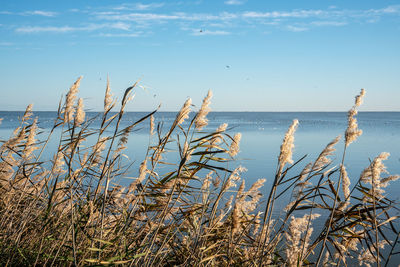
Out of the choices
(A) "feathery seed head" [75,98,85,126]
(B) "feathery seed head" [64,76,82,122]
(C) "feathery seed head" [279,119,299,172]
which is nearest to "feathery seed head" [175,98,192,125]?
(C) "feathery seed head" [279,119,299,172]

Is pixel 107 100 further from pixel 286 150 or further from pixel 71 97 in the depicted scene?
pixel 286 150

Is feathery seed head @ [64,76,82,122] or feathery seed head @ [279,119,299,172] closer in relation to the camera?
feathery seed head @ [279,119,299,172]

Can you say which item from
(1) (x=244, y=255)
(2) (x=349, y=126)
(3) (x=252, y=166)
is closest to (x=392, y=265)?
(1) (x=244, y=255)

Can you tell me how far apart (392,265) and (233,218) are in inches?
214

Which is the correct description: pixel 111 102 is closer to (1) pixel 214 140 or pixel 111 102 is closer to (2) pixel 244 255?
(1) pixel 214 140

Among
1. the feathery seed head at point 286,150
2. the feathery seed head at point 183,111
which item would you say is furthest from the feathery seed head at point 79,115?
the feathery seed head at point 286,150

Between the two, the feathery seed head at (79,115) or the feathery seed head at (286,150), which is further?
the feathery seed head at (79,115)

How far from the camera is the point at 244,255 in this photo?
3340 millimetres

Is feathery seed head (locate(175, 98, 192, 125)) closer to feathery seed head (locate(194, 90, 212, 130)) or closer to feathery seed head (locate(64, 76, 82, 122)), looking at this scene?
feathery seed head (locate(194, 90, 212, 130))

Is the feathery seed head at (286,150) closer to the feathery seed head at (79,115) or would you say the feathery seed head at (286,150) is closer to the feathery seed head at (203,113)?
the feathery seed head at (203,113)

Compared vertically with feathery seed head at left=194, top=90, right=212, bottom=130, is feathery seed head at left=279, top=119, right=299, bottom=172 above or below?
below

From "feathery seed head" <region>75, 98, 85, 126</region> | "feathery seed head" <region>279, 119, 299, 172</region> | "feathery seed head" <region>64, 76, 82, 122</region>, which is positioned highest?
"feathery seed head" <region>64, 76, 82, 122</region>

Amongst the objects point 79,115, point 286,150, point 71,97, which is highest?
point 71,97

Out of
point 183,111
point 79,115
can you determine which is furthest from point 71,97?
point 183,111
